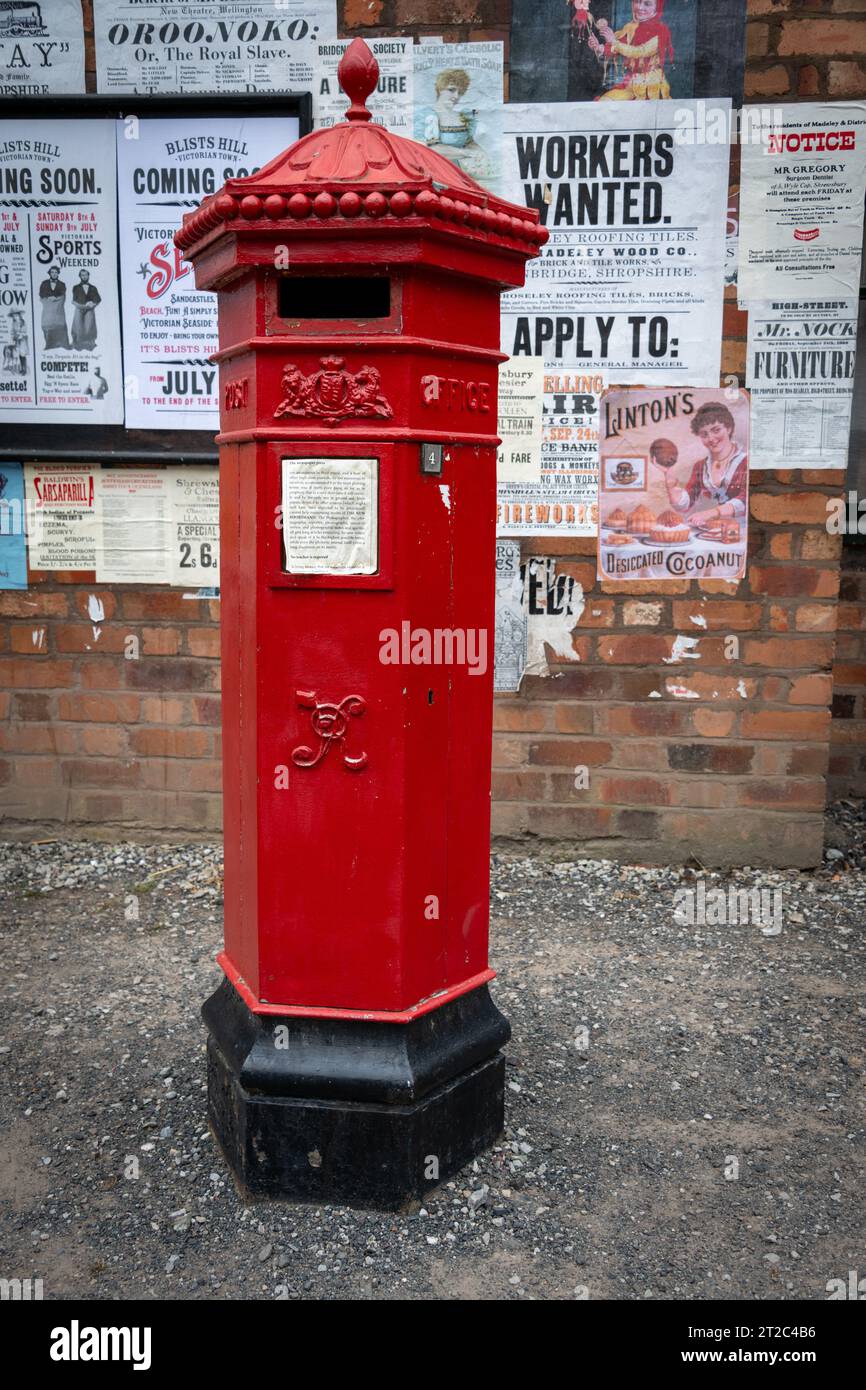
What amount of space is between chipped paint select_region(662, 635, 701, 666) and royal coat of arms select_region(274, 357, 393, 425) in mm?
2814

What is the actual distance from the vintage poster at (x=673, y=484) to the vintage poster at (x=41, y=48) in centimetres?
279

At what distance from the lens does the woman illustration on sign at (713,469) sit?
504 cm

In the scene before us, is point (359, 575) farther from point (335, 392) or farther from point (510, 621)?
point (510, 621)

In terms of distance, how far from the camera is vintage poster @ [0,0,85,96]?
5016mm

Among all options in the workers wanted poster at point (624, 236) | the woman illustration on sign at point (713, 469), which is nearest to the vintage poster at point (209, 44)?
the workers wanted poster at point (624, 236)

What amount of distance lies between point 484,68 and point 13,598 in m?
3.18

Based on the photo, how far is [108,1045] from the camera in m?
3.82

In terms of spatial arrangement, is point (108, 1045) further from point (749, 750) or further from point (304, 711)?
point (749, 750)

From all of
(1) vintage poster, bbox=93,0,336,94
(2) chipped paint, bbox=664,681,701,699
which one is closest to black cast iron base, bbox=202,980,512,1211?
(2) chipped paint, bbox=664,681,701,699

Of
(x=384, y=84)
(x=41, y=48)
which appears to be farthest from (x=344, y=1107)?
(x=41, y=48)

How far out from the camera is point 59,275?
5.27m

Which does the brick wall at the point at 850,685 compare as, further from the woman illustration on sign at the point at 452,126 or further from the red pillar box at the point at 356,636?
the red pillar box at the point at 356,636

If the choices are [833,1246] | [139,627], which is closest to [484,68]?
[139,627]

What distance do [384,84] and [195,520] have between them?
2.06 meters
